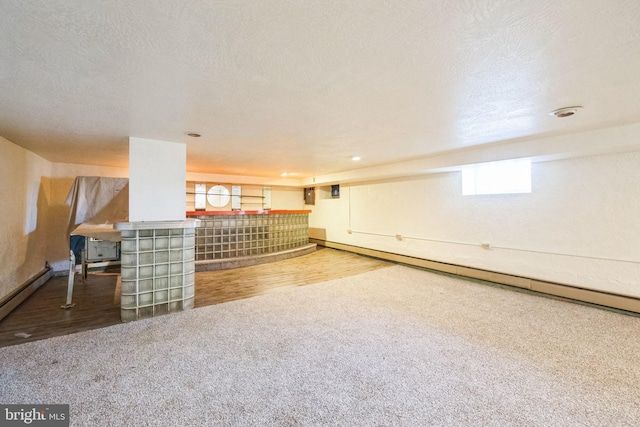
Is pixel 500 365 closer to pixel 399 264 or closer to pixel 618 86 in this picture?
pixel 618 86

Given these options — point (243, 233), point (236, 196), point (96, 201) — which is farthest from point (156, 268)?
point (236, 196)

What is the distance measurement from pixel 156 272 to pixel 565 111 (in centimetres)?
480

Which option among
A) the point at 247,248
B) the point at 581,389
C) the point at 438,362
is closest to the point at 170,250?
the point at 247,248

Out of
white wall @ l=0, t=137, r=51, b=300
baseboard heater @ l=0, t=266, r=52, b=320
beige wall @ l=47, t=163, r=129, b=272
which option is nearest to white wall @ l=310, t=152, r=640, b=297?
baseboard heater @ l=0, t=266, r=52, b=320

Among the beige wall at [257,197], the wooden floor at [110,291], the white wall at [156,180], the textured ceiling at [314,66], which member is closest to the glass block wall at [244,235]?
the wooden floor at [110,291]

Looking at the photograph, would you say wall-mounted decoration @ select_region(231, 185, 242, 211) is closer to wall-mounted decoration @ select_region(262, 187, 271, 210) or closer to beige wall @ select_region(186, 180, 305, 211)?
beige wall @ select_region(186, 180, 305, 211)

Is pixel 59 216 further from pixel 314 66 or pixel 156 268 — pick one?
pixel 314 66

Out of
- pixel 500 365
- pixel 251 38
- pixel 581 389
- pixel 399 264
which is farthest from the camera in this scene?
pixel 399 264

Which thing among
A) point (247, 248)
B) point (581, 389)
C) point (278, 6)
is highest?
point (278, 6)

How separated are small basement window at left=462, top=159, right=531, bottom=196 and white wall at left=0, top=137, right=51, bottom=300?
268 inches

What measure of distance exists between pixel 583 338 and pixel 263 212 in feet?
18.8

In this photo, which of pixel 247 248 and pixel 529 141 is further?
pixel 247 248

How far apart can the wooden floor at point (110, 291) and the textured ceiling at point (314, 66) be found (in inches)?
87.2

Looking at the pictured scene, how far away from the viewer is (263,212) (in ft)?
21.2
